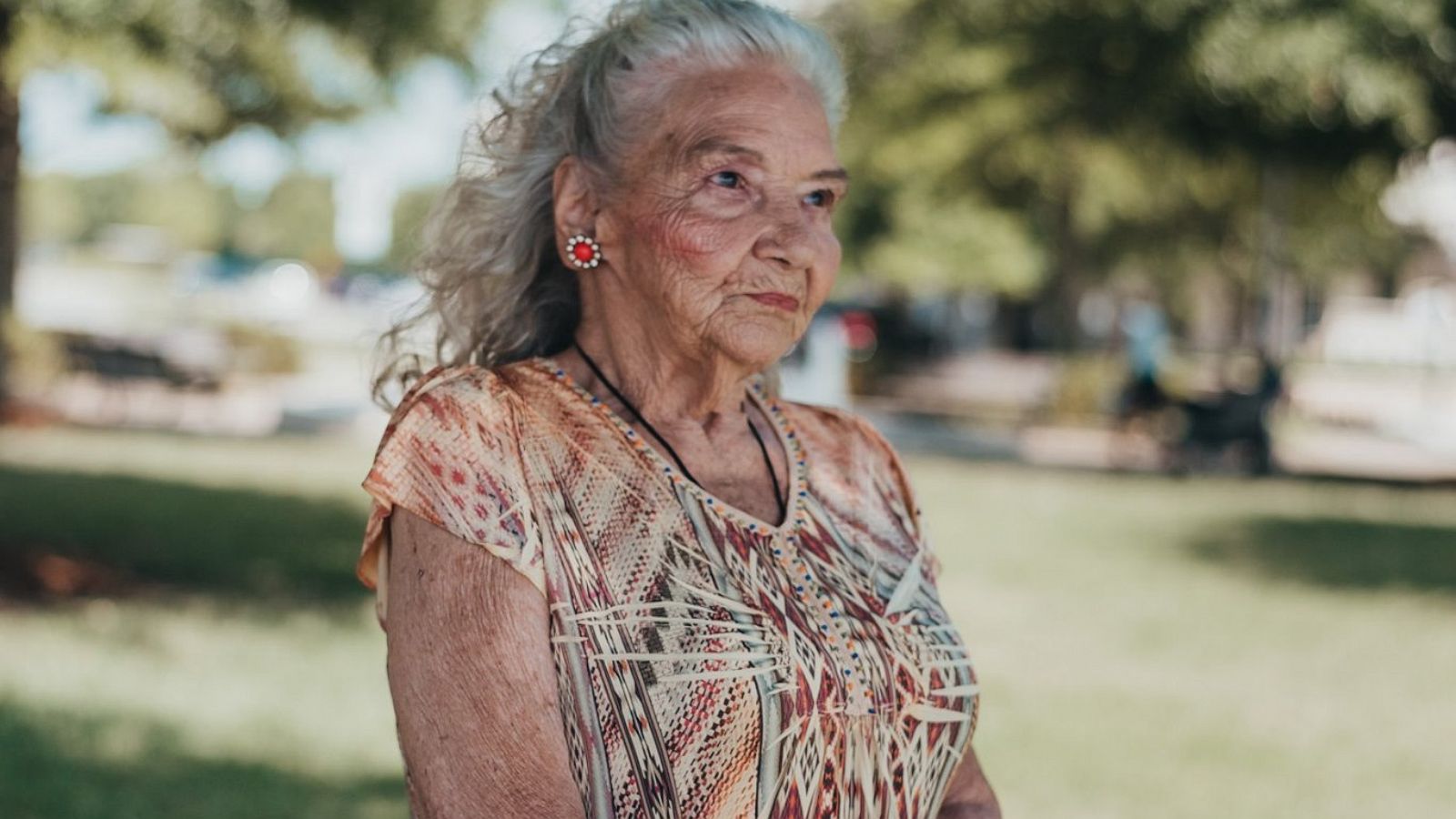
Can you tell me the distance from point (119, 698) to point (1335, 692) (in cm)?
583

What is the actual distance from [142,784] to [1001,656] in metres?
4.72

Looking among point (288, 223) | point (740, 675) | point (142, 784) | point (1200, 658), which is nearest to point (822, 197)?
point (740, 675)

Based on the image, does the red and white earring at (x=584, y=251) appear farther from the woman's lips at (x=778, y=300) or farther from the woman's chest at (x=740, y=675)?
the woman's chest at (x=740, y=675)

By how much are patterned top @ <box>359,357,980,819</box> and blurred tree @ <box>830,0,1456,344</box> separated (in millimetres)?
6577

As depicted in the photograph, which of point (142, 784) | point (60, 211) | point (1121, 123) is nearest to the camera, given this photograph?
point (142, 784)

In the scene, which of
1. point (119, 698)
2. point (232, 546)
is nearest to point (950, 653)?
point (119, 698)

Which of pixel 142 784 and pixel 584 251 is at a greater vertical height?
pixel 584 251

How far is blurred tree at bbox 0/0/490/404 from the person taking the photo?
8188mm

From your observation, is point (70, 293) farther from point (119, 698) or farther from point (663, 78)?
point (663, 78)

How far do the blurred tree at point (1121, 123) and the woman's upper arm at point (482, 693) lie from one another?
22.7ft

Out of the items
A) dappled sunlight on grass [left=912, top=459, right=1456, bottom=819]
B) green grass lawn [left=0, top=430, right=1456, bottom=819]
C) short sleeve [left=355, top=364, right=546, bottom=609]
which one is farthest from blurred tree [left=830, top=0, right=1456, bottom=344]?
short sleeve [left=355, top=364, right=546, bottom=609]

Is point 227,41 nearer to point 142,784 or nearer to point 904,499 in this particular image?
point 142,784

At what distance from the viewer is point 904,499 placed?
104 inches

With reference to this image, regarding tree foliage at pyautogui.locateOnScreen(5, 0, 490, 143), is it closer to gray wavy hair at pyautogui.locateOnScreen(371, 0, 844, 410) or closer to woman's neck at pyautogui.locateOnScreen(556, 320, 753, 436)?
gray wavy hair at pyautogui.locateOnScreen(371, 0, 844, 410)
